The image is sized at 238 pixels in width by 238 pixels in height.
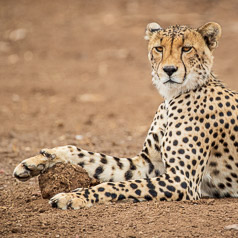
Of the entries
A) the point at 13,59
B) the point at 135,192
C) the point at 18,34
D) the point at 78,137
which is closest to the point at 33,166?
the point at 135,192

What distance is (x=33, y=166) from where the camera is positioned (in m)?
4.70

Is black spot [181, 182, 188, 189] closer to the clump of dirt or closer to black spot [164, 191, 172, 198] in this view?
black spot [164, 191, 172, 198]

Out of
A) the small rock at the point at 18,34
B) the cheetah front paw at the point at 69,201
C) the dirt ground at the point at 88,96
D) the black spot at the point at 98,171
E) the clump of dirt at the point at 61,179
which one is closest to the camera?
the dirt ground at the point at 88,96

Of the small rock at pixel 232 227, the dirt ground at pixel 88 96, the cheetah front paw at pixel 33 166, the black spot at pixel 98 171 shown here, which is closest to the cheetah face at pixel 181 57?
the black spot at pixel 98 171

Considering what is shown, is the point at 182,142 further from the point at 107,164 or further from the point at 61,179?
the point at 61,179

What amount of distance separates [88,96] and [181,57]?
5.97 meters

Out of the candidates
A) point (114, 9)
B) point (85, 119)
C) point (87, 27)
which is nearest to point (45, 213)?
point (85, 119)

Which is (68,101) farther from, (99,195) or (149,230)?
(149,230)

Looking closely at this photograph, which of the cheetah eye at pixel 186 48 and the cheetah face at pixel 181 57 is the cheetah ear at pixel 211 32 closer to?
the cheetah face at pixel 181 57

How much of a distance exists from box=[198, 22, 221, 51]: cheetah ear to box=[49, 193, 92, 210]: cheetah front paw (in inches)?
70.2

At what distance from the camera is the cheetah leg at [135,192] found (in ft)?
14.3

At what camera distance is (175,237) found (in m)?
3.70

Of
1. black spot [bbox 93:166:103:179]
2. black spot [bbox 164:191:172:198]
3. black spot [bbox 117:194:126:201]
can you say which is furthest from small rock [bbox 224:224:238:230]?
black spot [bbox 93:166:103:179]

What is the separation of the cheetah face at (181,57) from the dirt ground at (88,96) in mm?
999
